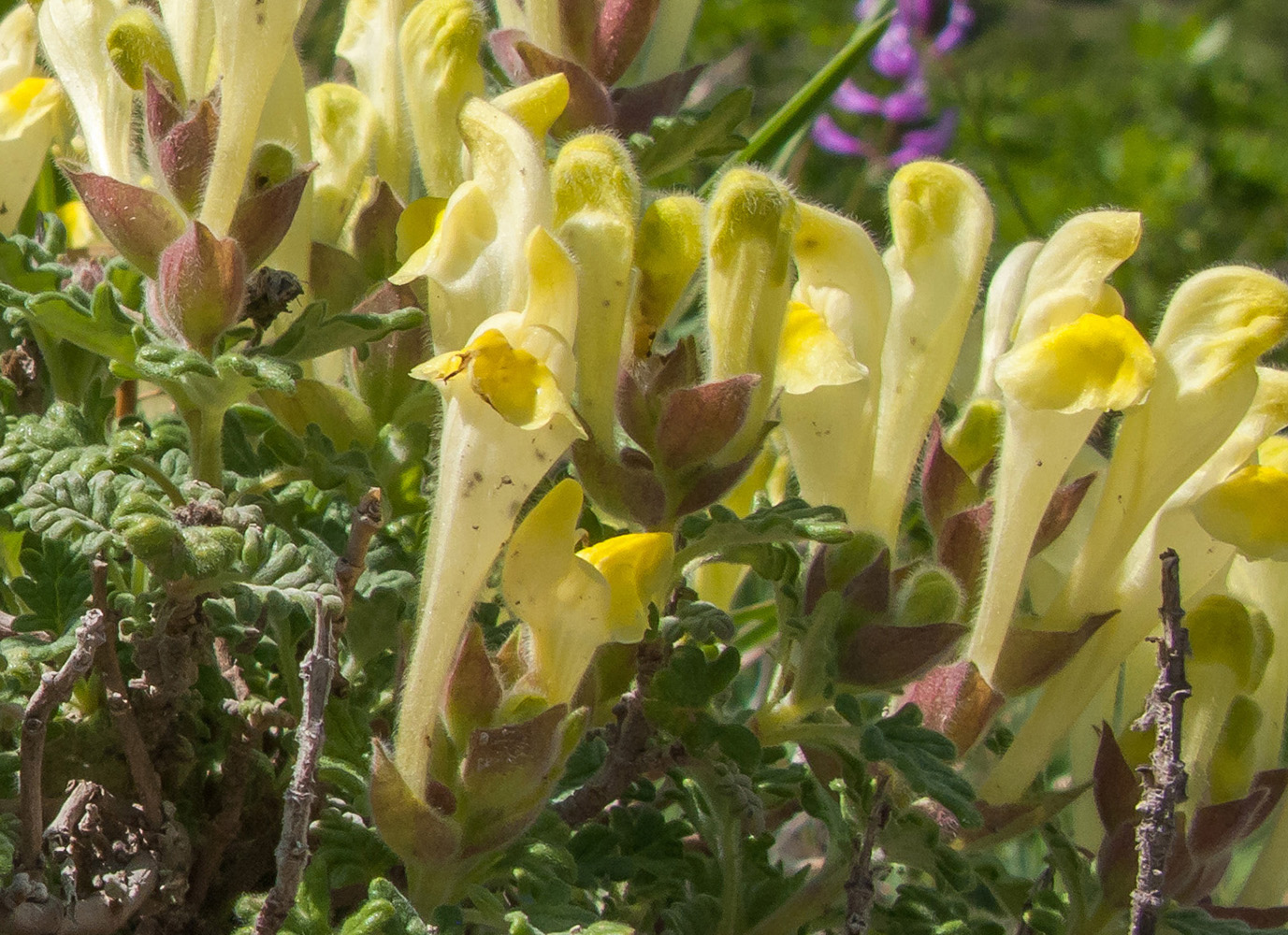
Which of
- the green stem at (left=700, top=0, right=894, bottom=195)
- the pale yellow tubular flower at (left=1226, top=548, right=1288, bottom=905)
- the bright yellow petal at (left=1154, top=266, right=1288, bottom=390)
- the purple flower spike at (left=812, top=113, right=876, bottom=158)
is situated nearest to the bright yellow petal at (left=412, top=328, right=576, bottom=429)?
the bright yellow petal at (left=1154, top=266, right=1288, bottom=390)

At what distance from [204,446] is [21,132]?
249 mm

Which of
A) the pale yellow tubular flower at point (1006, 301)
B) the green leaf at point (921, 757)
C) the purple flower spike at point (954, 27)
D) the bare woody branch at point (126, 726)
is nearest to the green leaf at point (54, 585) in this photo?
the bare woody branch at point (126, 726)

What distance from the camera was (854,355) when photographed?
70 cm

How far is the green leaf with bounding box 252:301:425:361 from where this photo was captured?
579mm

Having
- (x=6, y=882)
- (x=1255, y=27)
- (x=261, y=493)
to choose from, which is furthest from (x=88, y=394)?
(x=1255, y=27)

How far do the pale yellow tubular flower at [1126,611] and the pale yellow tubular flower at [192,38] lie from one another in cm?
48

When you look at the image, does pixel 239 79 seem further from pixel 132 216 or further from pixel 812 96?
pixel 812 96

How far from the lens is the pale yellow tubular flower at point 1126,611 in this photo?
704 mm

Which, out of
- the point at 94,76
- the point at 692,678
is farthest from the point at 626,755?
the point at 94,76

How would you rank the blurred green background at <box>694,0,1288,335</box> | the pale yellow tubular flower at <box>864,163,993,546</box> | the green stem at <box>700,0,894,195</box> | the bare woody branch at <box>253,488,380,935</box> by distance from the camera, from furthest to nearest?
1. the blurred green background at <box>694,0,1288,335</box>
2. the green stem at <box>700,0,894,195</box>
3. the pale yellow tubular flower at <box>864,163,993,546</box>
4. the bare woody branch at <box>253,488,380,935</box>

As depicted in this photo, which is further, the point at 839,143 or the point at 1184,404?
the point at 839,143

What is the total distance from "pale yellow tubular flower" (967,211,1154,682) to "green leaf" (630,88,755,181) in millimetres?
176

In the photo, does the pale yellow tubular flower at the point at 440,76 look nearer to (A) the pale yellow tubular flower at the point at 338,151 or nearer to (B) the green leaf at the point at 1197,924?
(A) the pale yellow tubular flower at the point at 338,151

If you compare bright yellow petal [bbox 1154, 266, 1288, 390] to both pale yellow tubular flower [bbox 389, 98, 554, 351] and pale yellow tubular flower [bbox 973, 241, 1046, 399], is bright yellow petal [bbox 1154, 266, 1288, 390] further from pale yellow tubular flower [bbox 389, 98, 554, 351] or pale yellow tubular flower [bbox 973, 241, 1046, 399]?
pale yellow tubular flower [bbox 389, 98, 554, 351]
